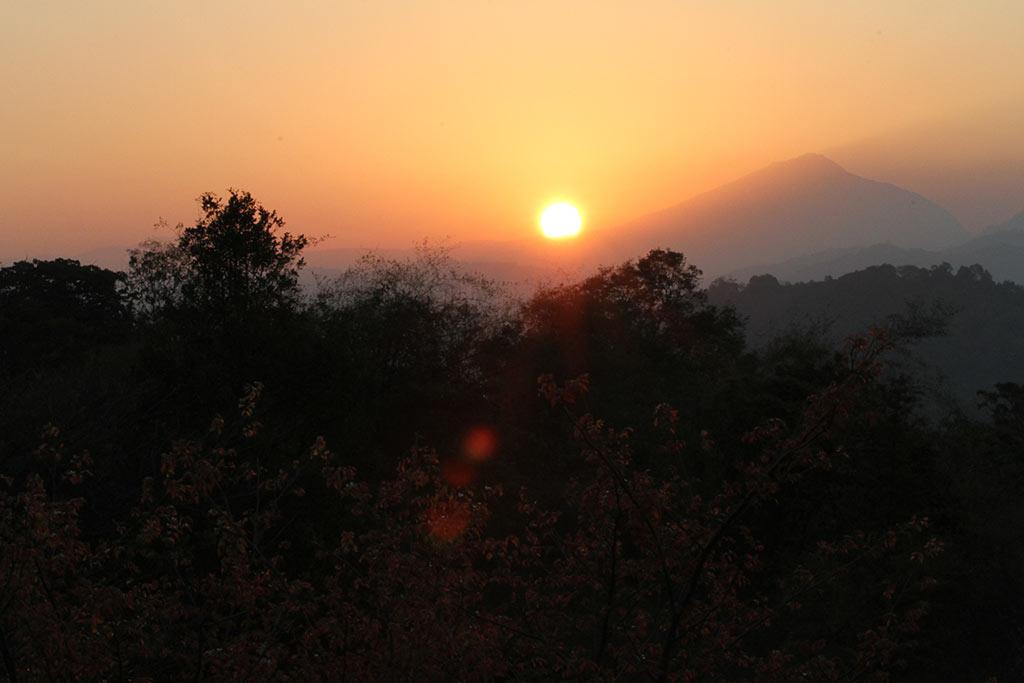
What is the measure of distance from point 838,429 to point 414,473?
17.6 ft

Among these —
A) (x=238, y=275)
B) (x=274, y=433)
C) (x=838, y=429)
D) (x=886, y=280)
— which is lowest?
(x=886, y=280)

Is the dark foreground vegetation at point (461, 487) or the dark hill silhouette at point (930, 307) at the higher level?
the dark foreground vegetation at point (461, 487)

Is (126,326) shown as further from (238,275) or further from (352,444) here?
(352,444)

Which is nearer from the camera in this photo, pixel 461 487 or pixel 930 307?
pixel 461 487

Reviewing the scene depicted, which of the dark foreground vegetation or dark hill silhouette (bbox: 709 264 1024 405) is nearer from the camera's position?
the dark foreground vegetation

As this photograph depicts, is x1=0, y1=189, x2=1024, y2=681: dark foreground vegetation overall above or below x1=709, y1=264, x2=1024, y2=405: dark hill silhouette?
above

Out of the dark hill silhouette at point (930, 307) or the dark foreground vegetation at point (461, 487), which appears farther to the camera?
the dark hill silhouette at point (930, 307)

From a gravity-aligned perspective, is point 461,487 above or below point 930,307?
above

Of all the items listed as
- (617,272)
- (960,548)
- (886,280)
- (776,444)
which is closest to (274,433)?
(776,444)

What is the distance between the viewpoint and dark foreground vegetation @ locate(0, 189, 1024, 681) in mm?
9008

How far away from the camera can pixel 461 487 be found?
1603 centimetres

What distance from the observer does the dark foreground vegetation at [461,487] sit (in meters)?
9.01

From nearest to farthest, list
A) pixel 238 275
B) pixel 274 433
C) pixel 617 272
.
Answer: pixel 274 433 < pixel 238 275 < pixel 617 272

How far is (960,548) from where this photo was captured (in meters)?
21.2
